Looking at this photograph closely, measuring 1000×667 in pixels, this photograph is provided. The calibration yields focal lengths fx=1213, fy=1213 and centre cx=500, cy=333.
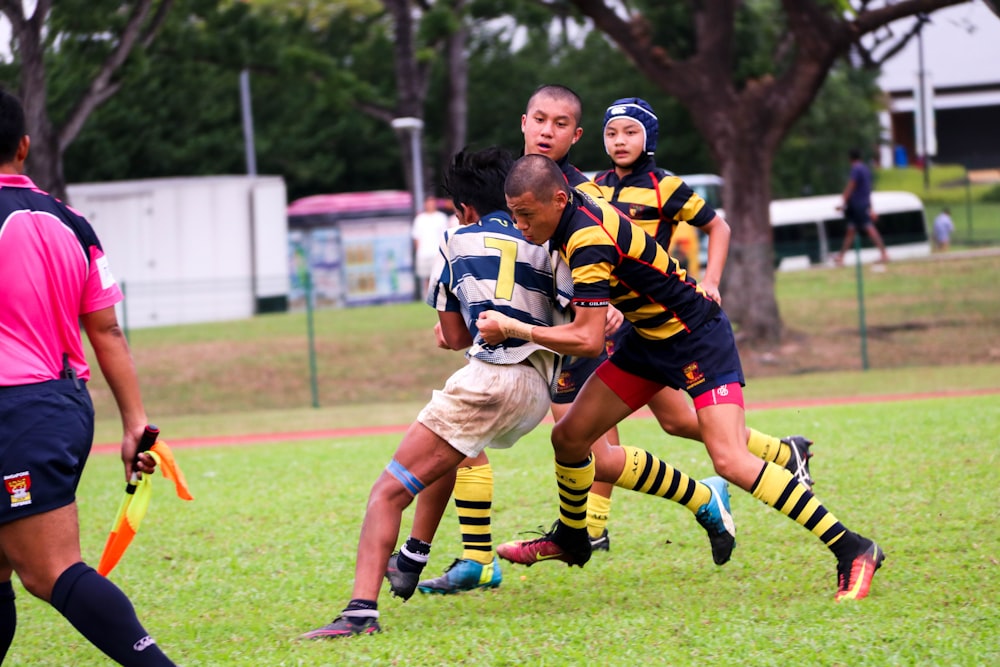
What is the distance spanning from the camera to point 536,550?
5711mm

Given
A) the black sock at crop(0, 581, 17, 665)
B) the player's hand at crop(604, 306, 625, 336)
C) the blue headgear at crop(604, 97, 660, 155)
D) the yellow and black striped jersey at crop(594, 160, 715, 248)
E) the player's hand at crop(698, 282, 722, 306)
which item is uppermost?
the blue headgear at crop(604, 97, 660, 155)

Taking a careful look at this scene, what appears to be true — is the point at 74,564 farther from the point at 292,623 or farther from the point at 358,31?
the point at 358,31

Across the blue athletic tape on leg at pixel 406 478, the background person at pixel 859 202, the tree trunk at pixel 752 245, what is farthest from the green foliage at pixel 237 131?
the blue athletic tape on leg at pixel 406 478

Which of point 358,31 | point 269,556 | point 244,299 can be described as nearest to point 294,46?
point 244,299

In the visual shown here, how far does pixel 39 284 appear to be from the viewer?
155 inches

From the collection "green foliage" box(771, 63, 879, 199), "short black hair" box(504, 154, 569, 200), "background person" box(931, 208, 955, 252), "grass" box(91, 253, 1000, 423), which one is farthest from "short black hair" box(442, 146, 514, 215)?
"green foliage" box(771, 63, 879, 199)

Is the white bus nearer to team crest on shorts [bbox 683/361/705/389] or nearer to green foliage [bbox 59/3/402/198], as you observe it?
green foliage [bbox 59/3/402/198]

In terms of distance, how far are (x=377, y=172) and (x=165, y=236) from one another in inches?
715

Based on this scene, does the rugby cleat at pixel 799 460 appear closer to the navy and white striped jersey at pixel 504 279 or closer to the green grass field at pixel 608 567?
the green grass field at pixel 608 567

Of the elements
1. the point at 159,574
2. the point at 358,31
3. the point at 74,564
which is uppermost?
the point at 358,31

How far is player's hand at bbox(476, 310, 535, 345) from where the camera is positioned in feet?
15.7

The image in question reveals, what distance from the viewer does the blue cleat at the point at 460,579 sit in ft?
18.7

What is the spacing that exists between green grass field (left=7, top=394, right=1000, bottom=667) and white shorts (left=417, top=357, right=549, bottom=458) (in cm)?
79

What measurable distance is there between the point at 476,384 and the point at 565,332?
1.48 ft
